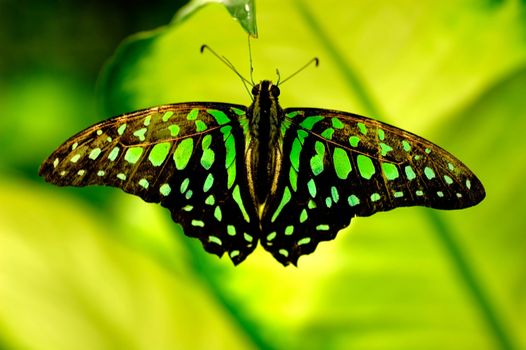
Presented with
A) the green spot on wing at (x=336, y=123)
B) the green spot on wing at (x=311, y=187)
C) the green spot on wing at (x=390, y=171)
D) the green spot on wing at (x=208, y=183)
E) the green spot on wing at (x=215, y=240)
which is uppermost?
the green spot on wing at (x=208, y=183)

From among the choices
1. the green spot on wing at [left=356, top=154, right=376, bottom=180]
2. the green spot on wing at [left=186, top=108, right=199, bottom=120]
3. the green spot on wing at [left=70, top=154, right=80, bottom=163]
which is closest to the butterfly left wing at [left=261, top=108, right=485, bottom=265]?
the green spot on wing at [left=356, top=154, right=376, bottom=180]

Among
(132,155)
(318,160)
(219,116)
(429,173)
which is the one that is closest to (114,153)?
(132,155)

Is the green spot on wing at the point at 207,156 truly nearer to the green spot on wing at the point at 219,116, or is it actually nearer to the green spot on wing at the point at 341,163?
the green spot on wing at the point at 219,116

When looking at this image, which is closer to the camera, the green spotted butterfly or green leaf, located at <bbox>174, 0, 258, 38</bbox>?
green leaf, located at <bbox>174, 0, 258, 38</bbox>

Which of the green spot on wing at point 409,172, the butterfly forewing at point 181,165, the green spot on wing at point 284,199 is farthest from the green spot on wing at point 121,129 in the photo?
the green spot on wing at point 409,172

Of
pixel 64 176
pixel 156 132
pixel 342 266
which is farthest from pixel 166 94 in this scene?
pixel 342 266

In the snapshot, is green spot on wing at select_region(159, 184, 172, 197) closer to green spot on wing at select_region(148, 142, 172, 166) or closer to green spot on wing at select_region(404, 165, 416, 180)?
green spot on wing at select_region(148, 142, 172, 166)
